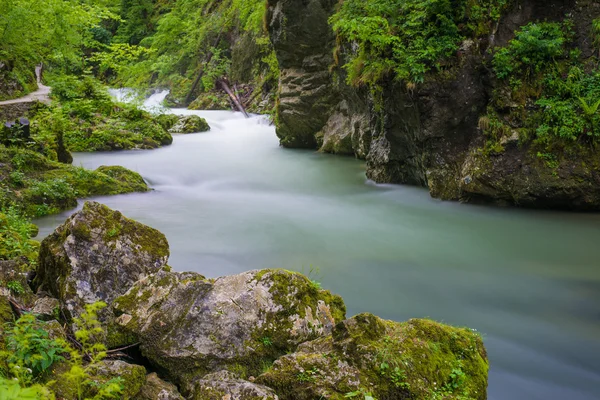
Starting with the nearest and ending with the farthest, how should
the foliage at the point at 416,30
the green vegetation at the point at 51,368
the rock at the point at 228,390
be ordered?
1. the green vegetation at the point at 51,368
2. the rock at the point at 228,390
3. the foliage at the point at 416,30

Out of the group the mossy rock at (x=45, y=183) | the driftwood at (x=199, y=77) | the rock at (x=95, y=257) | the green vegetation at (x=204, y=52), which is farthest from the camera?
the driftwood at (x=199, y=77)

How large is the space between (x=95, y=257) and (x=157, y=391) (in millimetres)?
1567

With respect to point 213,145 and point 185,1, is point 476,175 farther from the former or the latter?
point 185,1

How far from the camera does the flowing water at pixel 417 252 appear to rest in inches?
179

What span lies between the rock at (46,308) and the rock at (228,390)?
1447mm

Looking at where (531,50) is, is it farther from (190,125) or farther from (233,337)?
(190,125)

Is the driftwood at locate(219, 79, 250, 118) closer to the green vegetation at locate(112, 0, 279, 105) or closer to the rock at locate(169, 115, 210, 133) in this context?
the green vegetation at locate(112, 0, 279, 105)

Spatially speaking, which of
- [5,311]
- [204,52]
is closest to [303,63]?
[5,311]

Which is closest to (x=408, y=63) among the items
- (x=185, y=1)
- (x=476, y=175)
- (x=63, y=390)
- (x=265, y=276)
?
(x=476, y=175)

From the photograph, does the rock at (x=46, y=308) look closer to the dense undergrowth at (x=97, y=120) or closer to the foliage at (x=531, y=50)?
the foliage at (x=531, y=50)

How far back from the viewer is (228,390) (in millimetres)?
2662

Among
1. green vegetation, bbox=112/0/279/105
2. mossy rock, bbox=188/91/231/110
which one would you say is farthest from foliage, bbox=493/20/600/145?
mossy rock, bbox=188/91/231/110

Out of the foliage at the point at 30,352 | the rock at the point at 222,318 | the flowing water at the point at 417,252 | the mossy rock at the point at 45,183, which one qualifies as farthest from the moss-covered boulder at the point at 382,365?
the mossy rock at the point at 45,183

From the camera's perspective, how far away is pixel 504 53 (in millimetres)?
8742
